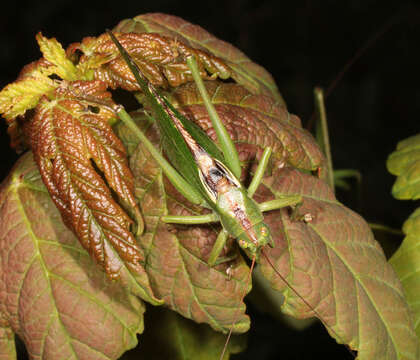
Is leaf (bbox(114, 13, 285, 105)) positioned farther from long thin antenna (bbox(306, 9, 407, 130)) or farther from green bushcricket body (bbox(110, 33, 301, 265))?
long thin antenna (bbox(306, 9, 407, 130))

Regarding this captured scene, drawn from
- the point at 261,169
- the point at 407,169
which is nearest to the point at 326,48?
the point at 407,169

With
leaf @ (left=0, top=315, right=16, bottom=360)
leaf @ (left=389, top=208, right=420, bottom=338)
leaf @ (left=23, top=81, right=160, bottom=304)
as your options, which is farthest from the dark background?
leaf @ (left=0, top=315, right=16, bottom=360)

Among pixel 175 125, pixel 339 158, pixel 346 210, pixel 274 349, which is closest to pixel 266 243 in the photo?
pixel 346 210

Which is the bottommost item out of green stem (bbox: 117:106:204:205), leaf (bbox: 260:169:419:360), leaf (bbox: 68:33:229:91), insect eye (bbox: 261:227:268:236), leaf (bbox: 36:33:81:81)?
leaf (bbox: 260:169:419:360)

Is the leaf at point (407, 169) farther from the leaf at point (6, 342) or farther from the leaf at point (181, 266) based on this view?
Result: the leaf at point (6, 342)

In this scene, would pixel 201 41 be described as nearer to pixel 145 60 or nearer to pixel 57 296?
pixel 145 60

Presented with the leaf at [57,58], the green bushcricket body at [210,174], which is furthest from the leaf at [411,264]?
A: the leaf at [57,58]

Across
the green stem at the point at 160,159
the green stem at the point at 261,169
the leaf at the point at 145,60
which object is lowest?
the green stem at the point at 261,169
